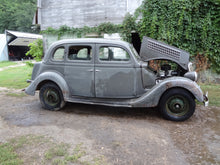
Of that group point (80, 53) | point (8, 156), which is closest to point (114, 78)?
point (80, 53)

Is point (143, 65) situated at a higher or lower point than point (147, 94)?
higher

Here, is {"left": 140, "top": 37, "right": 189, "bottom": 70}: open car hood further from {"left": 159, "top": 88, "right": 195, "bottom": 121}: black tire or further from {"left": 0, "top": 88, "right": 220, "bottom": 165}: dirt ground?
{"left": 0, "top": 88, "right": 220, "bottom": 165}: dirt ground

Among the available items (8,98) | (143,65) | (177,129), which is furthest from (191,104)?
(8,98)

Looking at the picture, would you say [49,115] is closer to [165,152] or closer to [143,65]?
[143,65]

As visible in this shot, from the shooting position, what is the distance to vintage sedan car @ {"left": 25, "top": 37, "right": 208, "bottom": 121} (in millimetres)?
4168

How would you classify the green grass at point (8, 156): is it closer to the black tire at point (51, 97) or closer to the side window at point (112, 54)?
the black tire at point (51, 97)

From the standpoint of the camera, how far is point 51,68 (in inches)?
191

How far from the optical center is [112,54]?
14.8 ft

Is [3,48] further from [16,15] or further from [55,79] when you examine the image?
[16,15]

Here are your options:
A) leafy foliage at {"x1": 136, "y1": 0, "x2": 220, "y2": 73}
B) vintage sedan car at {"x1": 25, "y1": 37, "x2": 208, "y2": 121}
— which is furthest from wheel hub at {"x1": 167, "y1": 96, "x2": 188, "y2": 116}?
leafy foliage at {"x1": 136, "y1": 0, "x2": 220, "y2": 73}

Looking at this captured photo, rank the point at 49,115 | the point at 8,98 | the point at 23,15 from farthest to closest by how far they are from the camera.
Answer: the point at 23,15 → the point at 8,98 → the point at 49,115

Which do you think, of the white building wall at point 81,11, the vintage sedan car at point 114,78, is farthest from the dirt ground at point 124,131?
the white building wall at point 81,11

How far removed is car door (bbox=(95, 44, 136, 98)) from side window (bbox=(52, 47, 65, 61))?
103 cm

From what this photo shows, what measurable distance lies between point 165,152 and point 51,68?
3571mm
